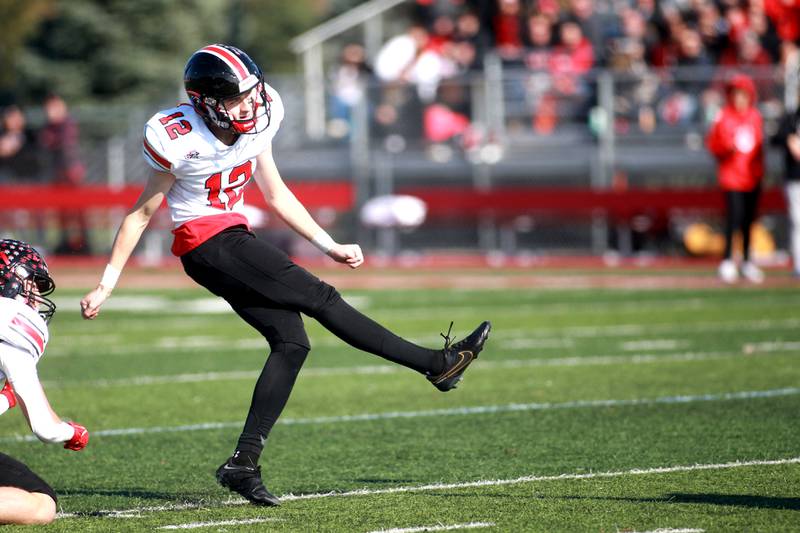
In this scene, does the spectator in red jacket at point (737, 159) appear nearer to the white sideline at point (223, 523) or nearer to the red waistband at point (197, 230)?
the red waistband at point (197, 230)

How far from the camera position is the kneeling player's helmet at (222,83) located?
498cm

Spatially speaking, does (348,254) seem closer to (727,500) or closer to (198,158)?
(198,158)

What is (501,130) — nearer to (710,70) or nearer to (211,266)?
(710,70)

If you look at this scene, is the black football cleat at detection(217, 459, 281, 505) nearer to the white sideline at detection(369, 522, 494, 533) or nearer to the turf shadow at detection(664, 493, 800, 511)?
the white sideline at detection(369, 522, 494, 533)

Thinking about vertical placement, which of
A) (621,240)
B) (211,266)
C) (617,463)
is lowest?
(621,240)

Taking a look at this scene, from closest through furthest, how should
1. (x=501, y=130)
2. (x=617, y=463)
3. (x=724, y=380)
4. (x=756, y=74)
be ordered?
(x=617, y=463)
(x=724, y=380)
(x=756, y=74)
(x=501, y=130)

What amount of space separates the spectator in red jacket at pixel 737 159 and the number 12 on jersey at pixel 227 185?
398 inches

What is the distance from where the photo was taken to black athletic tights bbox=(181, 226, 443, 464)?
511cm

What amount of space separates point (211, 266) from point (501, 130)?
14.9 m

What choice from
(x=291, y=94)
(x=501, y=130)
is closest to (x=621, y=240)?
(x=501, y=130)

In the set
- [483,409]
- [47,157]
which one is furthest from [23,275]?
[47,157]

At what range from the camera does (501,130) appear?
19.8 meters

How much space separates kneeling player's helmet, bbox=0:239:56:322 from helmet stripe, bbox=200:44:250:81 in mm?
990

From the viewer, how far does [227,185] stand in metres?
5.21
